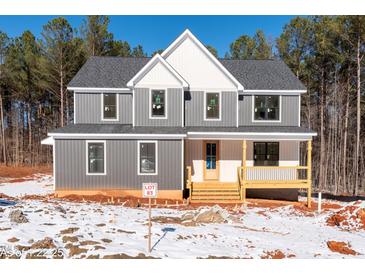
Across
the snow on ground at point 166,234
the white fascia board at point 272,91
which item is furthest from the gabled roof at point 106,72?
the snow on ground at point 166,234

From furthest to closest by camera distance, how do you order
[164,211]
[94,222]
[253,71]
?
1. [253,71]
2. [164,211]
3. [94,222]

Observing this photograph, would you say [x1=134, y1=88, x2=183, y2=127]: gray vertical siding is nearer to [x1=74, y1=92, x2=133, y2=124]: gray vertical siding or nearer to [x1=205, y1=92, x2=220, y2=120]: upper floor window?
[x1=74, y1=92, x2=133, y2=124]: gray vertical siding

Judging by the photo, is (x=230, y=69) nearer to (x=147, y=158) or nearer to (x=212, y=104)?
(x=212, y=104)

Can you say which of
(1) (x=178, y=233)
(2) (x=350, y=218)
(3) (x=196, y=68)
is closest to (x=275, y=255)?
(1) (x=178, y=233)

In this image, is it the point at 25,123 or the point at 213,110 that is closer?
the point at 213,110

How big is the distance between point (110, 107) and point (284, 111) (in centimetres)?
1056

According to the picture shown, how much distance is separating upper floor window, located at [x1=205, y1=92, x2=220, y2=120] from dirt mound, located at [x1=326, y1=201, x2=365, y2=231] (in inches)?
316

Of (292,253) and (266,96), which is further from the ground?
(266,96)

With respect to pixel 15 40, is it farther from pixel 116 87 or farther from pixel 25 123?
pixel 116 87

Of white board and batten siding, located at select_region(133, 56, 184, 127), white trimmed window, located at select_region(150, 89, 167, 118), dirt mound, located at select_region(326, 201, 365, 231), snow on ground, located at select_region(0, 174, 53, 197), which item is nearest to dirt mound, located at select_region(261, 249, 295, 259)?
dirt mound, located at select_region(326, 201, 365, 231)

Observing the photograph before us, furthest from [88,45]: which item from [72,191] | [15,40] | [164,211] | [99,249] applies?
[99,249]

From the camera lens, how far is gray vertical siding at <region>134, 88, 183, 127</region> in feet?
49.8

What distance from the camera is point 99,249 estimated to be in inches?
251

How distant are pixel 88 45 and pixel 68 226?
883 inches
